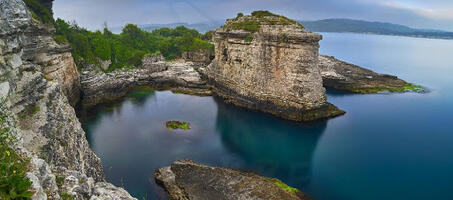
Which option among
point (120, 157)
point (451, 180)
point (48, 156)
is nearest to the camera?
point (48, 156)

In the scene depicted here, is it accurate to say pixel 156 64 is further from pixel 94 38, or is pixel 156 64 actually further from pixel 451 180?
pixel 451 180

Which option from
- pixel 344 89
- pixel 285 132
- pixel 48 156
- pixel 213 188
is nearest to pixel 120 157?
pixel 213 188

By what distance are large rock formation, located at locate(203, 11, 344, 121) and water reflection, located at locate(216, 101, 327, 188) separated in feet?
6.67

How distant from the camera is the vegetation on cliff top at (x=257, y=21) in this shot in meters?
33.4

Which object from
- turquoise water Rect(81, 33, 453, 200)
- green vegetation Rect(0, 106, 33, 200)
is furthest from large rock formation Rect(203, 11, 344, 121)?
green vegetation Rect(0, 106, 33, 200)

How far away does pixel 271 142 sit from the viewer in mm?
27016

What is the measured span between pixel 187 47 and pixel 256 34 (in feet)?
101

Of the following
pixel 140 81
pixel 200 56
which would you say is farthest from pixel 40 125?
pixel 200 56

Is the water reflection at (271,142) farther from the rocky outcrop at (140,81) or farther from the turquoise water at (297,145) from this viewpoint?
the rocky outcrop at (140,81)

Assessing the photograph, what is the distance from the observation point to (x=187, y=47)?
60969 mm

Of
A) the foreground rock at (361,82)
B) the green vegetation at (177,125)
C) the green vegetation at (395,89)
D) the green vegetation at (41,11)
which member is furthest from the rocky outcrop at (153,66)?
the green vegetation at (395,89)

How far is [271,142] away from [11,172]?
23.6 m

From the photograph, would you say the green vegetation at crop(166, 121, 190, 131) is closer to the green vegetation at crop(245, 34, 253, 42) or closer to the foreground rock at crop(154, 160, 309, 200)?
the foreground rock at crop(154, 160, 309, 200)

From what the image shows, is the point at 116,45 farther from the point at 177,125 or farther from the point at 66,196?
the point at 66,196
